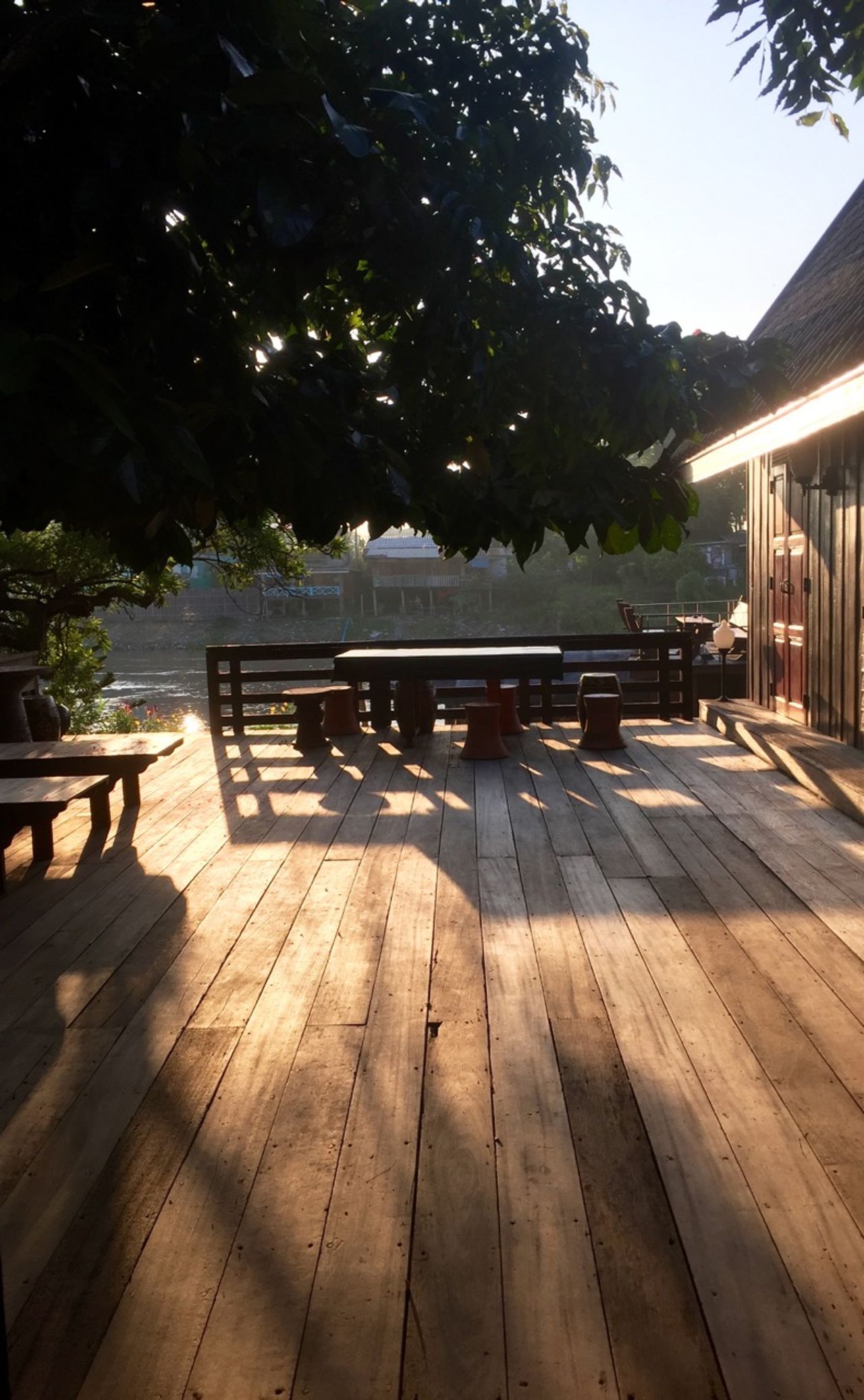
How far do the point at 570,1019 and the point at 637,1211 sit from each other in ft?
3.58

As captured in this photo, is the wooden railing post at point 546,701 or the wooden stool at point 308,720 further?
the wooden railing post at point 546,701

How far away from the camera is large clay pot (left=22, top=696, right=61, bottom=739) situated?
916 centimetres

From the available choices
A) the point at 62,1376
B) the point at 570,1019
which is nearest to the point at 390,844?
the point at 570,1019

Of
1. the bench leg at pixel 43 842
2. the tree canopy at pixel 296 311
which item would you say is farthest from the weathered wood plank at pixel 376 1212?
the bench leg at pixel 43 842

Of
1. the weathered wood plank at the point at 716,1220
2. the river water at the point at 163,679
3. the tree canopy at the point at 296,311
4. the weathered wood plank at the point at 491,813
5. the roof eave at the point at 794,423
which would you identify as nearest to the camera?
the tree canopy at the point at 296,311

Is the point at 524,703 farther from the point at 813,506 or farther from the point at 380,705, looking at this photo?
the point at 813,506

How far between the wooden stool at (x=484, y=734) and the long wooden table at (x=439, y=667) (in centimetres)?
29

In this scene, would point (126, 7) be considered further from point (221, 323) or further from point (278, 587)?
point (278, 587)

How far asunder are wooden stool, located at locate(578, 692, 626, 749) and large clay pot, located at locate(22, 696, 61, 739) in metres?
4.22

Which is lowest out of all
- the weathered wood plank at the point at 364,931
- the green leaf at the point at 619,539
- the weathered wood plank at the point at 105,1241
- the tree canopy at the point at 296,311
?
the weathered wood plank at the point at 364,931

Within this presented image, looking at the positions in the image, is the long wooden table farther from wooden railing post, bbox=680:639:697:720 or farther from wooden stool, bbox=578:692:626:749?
wooden railing post, bbox=680:639:697:720

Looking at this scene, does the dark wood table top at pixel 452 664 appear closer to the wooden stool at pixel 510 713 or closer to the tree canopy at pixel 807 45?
the wooden stool at pixel 510 713

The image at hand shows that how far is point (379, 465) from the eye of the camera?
1.62 m

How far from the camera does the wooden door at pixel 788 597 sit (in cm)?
940
